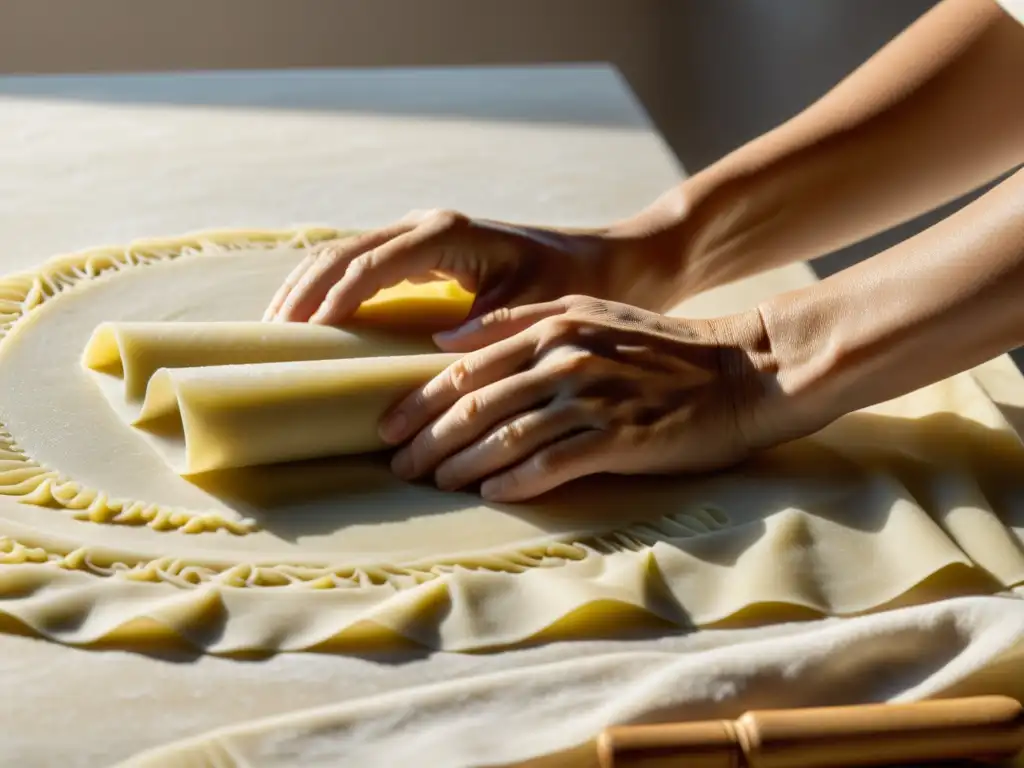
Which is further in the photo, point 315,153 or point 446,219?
point 315,153

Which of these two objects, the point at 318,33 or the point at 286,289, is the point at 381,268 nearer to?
the point at 286,289

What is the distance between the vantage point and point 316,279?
1.24m

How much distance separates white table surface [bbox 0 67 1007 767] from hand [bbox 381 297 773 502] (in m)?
0.21

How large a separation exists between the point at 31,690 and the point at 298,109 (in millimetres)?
1439

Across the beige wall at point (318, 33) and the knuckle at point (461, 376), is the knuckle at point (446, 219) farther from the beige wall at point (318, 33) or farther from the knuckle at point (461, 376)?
the beige wall at point (318, 33)

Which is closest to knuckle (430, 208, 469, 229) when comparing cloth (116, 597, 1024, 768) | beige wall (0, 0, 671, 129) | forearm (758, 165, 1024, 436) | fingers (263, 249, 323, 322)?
fingers (263, 249, 323, 322)

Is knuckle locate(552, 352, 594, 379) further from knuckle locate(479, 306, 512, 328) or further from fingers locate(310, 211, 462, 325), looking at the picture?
fingers locate(310, 211, 462, 325)

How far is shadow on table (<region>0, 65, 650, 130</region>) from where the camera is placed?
211 centimetres

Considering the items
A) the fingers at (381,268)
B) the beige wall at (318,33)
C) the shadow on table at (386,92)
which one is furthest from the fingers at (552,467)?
the beige wall at (318,33)

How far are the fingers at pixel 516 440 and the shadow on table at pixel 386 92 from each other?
1121 millimetres

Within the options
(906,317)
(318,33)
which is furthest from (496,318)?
(318,33)

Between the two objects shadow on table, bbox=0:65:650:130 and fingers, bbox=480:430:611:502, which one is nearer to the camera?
fingers, bbox=480:430:611:502

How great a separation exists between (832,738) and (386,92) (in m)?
1.68

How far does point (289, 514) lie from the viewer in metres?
1.03
